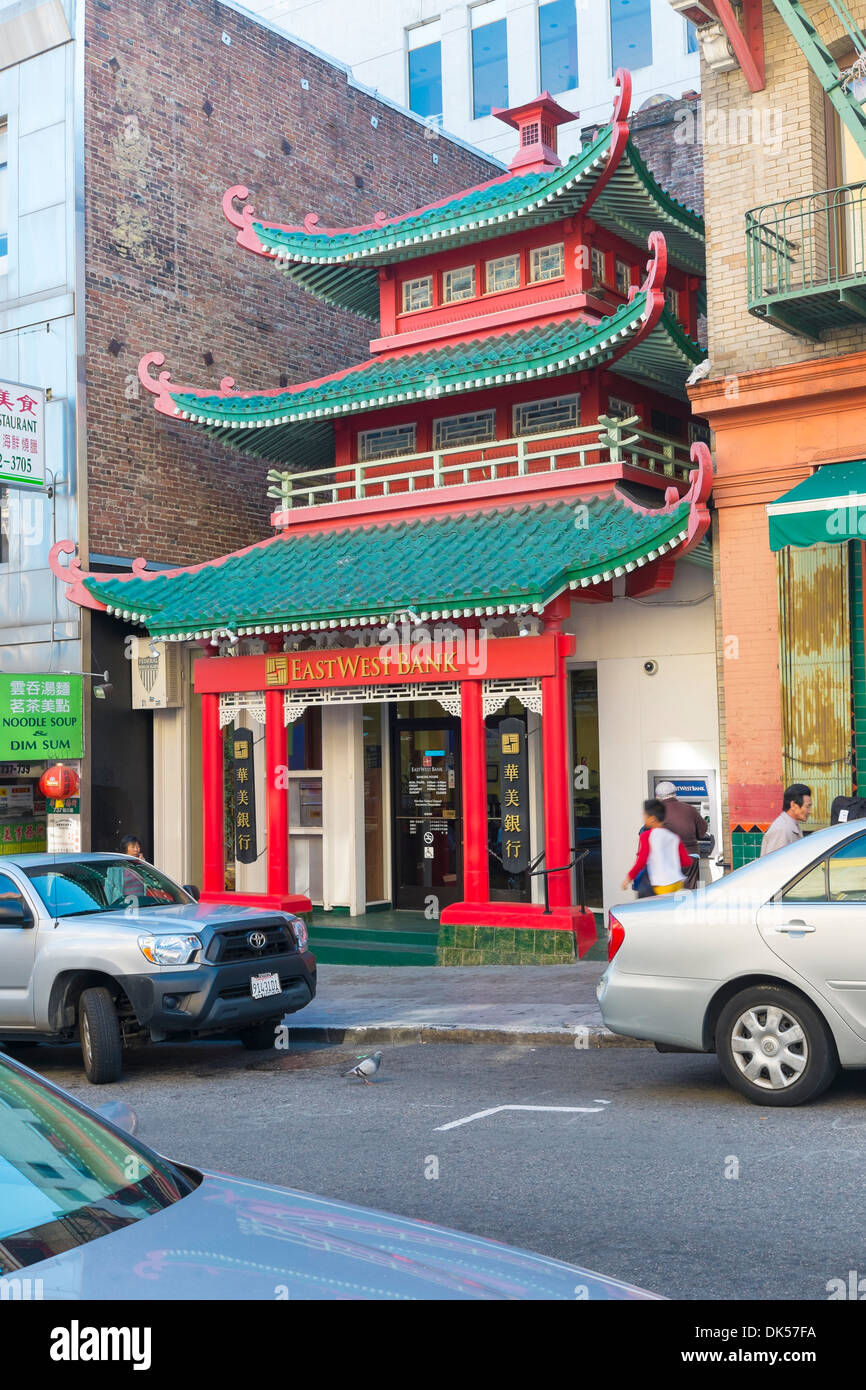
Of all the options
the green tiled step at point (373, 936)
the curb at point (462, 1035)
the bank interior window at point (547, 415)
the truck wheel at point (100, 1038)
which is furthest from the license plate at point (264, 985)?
the bank interior window at point (547, 415)

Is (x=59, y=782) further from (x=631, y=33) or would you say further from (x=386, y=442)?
(x=631, y=33)

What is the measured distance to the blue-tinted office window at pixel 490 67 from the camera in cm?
3103

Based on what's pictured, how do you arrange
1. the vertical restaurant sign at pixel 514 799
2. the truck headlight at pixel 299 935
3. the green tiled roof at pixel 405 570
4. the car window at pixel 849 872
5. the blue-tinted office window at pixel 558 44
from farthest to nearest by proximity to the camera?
the blue-tinted office window at pixel 558 44 < the vertical restaurant sign at pixel 514 799 < the green tiled roof at pixel 405 570 < the truck headlight at pixel 299 935 < the car window at pixel 849 872

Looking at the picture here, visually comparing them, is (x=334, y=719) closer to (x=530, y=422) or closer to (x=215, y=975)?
(x=530, y=422)

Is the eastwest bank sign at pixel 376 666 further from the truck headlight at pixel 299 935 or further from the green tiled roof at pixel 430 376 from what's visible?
the truck headlight at pixel 299 935

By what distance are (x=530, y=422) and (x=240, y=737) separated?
5.33 m

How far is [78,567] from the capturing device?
1820cm

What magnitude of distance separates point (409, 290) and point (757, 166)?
553 centimetres

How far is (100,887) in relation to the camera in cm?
1051

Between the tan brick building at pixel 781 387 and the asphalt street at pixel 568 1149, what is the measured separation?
4.69 metres

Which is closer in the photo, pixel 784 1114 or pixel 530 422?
pixel 784 1114

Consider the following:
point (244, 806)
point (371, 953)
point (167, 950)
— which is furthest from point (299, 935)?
point (244, 806)

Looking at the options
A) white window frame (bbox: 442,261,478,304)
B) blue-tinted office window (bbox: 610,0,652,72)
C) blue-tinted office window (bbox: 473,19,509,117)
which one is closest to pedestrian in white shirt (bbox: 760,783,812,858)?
white window frame (bbox: 442,261,478,304)
